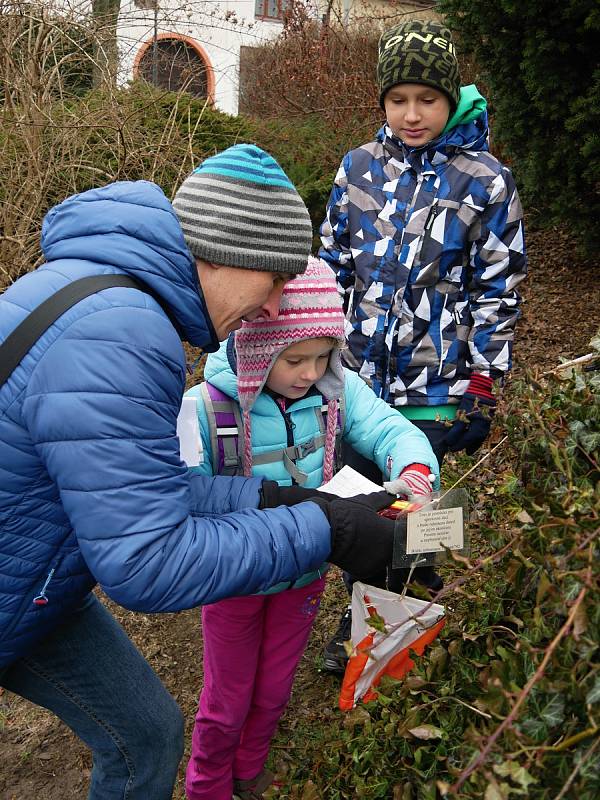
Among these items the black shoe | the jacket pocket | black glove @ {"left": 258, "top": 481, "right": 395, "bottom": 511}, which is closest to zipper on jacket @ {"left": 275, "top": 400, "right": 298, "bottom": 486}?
black glove @ {"left": 258, "top": 481, "right": 395, "bottom": 511}

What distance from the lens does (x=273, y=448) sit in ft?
7.16

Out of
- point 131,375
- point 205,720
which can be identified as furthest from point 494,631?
point 205,720

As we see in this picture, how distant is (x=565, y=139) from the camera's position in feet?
16.2

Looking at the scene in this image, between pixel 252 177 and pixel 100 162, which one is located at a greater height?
pixel 252 177

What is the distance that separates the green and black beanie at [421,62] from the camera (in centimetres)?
261

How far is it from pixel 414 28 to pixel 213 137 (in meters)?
5.19

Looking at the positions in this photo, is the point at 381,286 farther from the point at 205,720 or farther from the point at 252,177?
the point at 205,720

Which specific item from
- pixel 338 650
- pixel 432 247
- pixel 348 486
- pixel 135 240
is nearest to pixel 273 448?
pixel 348 486

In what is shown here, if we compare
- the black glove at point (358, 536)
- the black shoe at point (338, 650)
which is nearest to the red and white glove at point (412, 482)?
the black glove at point (358, 536)

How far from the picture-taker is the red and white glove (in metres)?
1.96

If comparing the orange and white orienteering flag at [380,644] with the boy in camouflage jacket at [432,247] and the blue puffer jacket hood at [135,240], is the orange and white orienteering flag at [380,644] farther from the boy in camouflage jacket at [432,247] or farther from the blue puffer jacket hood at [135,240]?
the boy in camouflage jacket at [432,247]

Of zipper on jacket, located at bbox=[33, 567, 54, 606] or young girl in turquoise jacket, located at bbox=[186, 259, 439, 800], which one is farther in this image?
young girl in turquoise jacket, located at bbox=[186, 259, 439, 800]

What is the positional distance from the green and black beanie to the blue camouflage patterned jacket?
A: 0.37ft

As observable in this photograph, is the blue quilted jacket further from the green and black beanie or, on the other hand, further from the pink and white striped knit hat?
the green and black beanie
